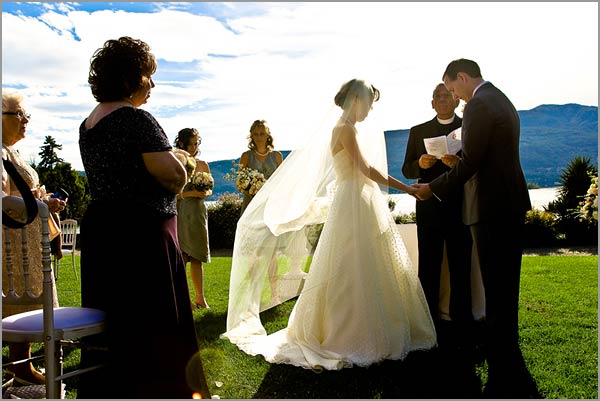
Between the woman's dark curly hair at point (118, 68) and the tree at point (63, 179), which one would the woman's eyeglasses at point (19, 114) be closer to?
the woman's dark curly hair at point (118, 68)

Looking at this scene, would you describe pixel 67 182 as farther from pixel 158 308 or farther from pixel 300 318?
pixel 158 308

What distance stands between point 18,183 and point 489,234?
2.92 meters

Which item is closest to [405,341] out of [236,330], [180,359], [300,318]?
[300,318]

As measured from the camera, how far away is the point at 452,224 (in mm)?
5664

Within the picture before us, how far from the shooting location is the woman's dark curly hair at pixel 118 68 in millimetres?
3109

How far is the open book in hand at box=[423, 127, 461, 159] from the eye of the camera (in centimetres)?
546

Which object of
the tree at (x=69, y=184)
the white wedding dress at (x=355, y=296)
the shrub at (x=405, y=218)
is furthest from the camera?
the tree at (x=69, y=184)

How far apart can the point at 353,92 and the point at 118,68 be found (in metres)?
2.26

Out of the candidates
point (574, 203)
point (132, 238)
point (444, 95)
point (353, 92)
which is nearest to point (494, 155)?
point (353, 92)

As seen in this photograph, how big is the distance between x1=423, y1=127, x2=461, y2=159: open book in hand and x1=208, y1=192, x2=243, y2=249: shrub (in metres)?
10.5

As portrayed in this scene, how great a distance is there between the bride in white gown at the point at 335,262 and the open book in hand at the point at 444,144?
0.60 meters

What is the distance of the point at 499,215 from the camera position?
13.2ft

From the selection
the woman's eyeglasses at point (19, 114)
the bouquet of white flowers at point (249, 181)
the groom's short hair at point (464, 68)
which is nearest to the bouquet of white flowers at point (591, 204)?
the groom's short hair at point (464, 68)

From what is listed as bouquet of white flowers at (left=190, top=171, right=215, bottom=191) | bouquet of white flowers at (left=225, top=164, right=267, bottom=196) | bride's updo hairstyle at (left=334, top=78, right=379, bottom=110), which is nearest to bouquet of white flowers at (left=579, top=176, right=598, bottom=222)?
bride's updo hairstyle at (left=334, top=78, right=379, bottom=110)
